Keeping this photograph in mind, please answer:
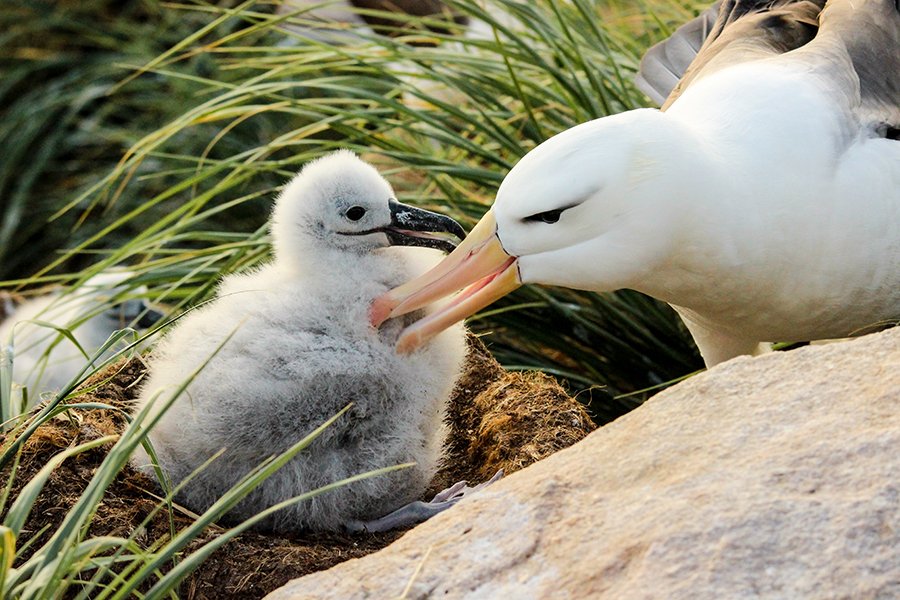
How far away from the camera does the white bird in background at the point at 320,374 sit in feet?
9.81

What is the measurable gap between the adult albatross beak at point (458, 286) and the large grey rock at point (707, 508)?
2.25ft

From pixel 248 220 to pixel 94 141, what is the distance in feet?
4.15

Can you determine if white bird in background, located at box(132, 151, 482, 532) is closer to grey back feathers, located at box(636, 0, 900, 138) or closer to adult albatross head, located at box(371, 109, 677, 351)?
adult albatross head, located at box(371, 109, 677, 351)

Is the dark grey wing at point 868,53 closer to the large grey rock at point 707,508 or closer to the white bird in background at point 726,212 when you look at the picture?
the white bird in background at point 726,212

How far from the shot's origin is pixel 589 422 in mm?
3482

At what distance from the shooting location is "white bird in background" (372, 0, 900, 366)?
288 centimetres

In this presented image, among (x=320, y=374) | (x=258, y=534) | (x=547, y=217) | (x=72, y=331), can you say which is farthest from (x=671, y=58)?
(x=72, y=331)

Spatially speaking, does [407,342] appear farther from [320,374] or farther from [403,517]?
[403,517]

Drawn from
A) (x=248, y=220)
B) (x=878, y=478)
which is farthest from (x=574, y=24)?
(x=878, y=478)

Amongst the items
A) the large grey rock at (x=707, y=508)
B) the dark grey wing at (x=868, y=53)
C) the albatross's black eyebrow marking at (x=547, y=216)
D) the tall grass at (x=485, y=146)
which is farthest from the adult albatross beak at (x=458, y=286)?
the dark grey wing at (x=868, y=53)

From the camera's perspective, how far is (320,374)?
3.01 m

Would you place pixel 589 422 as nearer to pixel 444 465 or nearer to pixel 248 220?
pixel 444 465

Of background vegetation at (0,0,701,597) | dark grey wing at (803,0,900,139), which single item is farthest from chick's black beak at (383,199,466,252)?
dark grey wing at (803,0,900,139)

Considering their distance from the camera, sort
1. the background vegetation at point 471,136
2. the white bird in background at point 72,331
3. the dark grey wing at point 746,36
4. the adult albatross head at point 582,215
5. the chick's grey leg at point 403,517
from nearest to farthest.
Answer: the adult albatross head at point 582,215, the chick's grey leg at point 403,517, the dark grey wing at point 746,36, the background vegetation at point 471,136, the white bird in background at point 72,331
